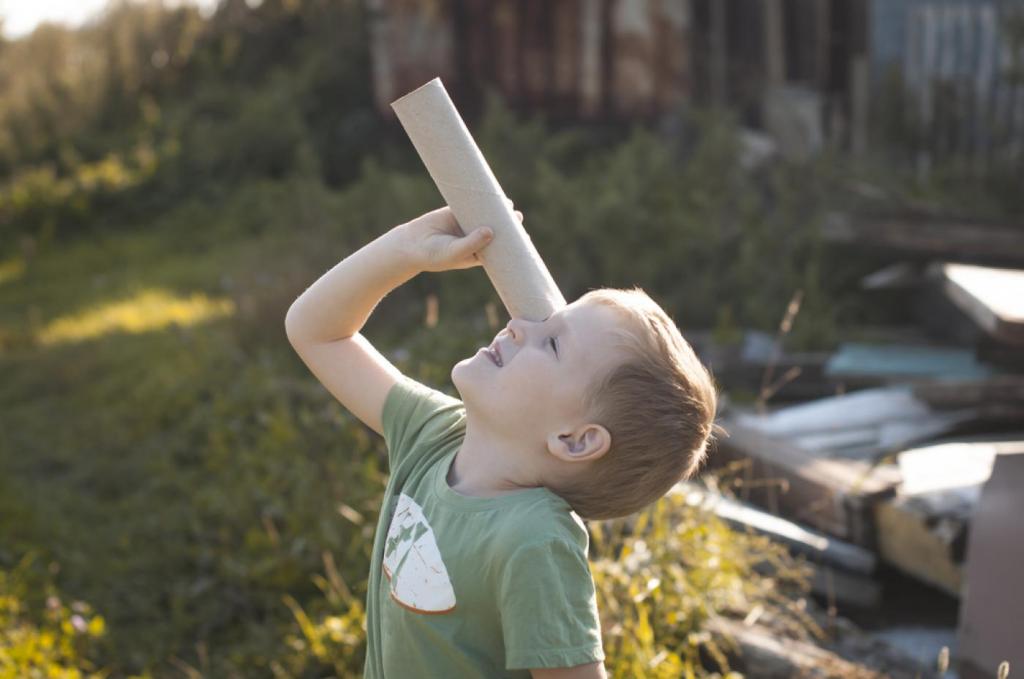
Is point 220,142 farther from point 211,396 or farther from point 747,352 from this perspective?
point 747,352

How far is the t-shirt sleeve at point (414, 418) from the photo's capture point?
7.52ft

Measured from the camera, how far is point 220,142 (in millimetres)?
11578

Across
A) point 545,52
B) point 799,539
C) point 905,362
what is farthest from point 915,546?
point 545,52

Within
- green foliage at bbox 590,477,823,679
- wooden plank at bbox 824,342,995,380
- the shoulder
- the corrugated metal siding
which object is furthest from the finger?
the corrugated metal siding

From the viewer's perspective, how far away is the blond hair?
1954 millimetres

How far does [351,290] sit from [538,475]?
1.90 feet

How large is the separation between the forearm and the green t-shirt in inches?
13.0

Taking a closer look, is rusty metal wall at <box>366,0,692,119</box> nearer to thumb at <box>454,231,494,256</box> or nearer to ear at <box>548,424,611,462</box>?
thumb at <box>454,231,494,256</box>

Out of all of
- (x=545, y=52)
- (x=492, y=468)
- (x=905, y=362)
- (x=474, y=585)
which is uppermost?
(x=492, y=468)

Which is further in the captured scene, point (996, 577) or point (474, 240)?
point (996, 577)

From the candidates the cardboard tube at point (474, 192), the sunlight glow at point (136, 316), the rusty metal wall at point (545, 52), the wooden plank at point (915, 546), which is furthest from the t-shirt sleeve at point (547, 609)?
the rusty metal wall at point (545, 52)

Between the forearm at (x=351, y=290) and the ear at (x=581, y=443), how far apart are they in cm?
48

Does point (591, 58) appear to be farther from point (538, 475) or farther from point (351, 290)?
point (538, 475)

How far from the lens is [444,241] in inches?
85.0
